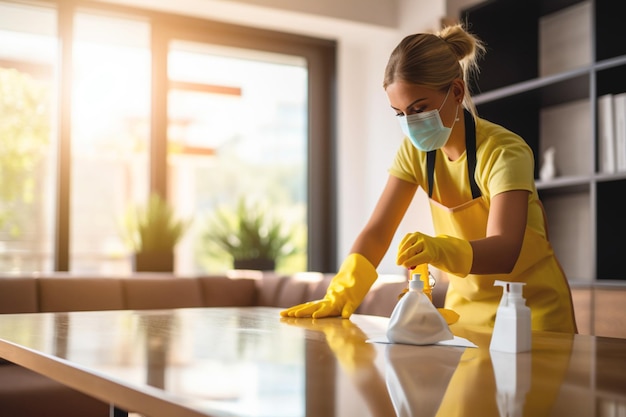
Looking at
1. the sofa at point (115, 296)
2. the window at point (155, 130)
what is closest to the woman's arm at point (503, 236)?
the sofa at point (115, 296)

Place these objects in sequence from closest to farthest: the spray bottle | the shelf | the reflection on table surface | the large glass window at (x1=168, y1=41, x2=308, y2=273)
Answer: the reflection on table surface < the spray bottle < the shelf < the large glass window at (x1=168, y1=41, x2=308, y2=273)

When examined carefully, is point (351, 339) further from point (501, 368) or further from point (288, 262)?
point (288, 262)

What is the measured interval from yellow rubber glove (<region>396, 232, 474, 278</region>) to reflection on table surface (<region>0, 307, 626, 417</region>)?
0.13m

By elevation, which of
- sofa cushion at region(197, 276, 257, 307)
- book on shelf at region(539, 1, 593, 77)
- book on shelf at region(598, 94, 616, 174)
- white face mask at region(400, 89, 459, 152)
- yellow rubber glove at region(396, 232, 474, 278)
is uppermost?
book on shelf at region(539, 1, 593, 77)

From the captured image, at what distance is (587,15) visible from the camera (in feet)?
11.5

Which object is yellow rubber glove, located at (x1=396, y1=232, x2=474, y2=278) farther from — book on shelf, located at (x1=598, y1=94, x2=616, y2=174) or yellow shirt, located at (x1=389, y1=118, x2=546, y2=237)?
book on shelf, located at (x1=598, y1=94, x2=616, y2=174)

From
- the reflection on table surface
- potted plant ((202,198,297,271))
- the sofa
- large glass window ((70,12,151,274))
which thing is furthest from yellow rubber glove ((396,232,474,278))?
large glass window ((70,12,151,274))

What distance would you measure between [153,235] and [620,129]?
2.24m

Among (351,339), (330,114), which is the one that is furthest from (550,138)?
(351,339)

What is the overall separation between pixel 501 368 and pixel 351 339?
39 centimetres

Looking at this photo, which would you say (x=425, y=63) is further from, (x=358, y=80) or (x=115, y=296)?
(x=358, y=80)

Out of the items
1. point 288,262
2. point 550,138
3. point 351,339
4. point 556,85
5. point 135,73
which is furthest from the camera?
point 288,262

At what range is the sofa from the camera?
7.78 ft

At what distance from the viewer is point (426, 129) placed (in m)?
1.75
